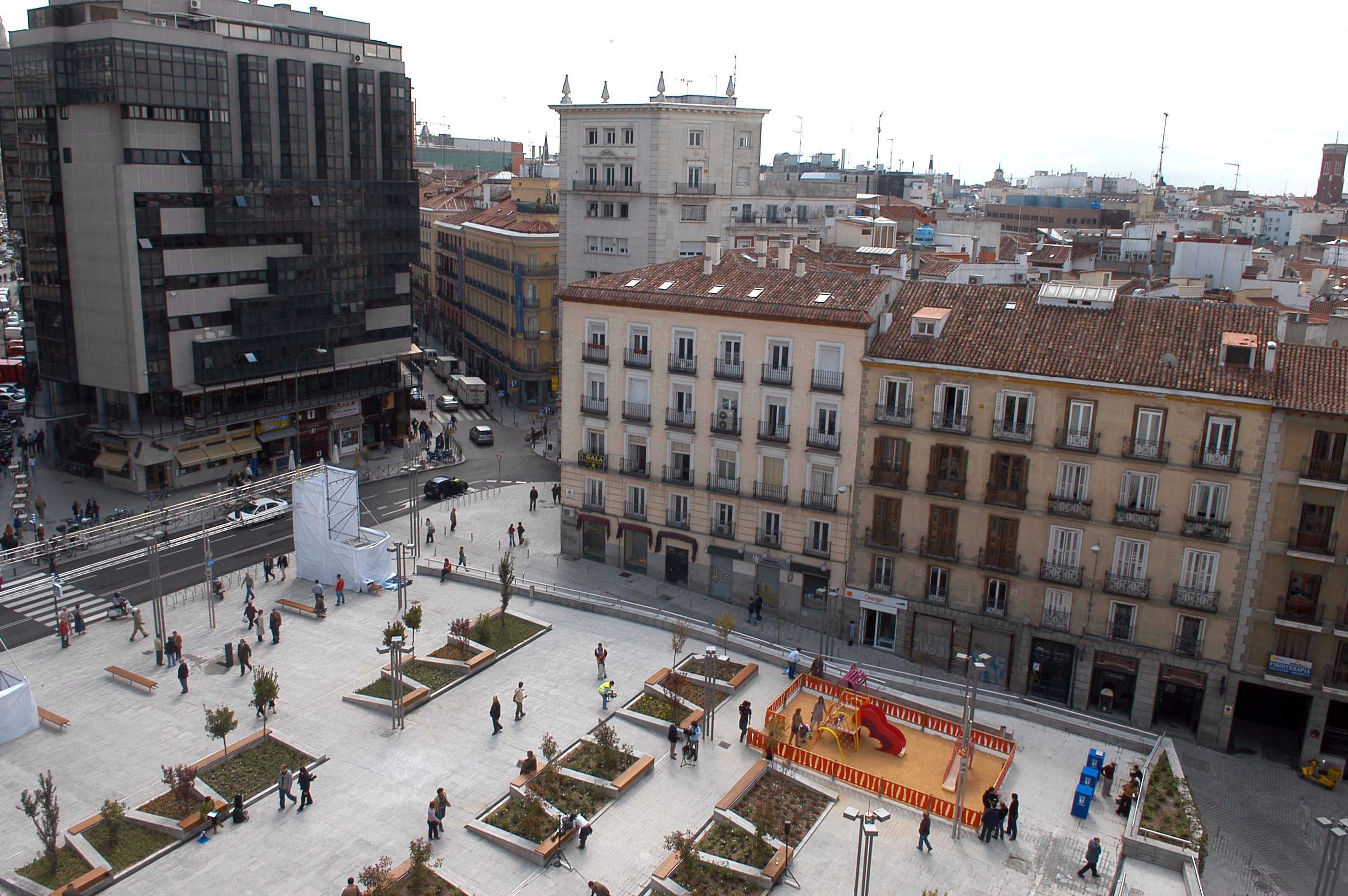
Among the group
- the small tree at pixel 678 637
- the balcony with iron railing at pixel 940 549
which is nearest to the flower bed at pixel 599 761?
the small tree at pixel 678 637

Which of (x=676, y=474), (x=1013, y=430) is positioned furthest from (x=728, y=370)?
(x=1013, y=430)

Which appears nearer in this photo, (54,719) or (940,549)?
(54,719)

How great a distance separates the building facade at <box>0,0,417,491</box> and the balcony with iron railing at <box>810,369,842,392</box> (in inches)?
1555

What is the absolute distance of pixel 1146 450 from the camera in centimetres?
4312

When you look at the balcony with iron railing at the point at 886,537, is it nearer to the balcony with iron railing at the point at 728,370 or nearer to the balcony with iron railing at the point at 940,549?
the balcony with iron railing at the point at 940,549

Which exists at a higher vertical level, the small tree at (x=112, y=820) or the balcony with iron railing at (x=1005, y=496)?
the balcony with iron railing at (x=1005, y=496)

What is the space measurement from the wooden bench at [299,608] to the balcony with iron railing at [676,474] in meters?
18.0

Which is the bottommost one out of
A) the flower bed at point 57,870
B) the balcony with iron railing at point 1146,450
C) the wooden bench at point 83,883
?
the flower bed at point 57,870

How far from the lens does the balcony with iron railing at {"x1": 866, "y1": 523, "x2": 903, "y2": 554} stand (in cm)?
4844

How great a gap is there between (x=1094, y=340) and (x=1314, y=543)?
1158cm

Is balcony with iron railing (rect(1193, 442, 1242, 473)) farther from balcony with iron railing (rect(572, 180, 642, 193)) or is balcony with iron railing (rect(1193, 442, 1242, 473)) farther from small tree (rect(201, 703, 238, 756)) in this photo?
balcony with iron railing (rect(572, 180, 642, 193))

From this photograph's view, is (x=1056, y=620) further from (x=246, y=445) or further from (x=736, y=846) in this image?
(x=246, y=445)

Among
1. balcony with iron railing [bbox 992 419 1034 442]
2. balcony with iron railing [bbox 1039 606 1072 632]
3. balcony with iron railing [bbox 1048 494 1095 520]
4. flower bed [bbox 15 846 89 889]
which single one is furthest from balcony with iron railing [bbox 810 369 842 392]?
flower bed [bbox 15 846 89 889]

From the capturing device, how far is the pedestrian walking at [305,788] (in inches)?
1340
